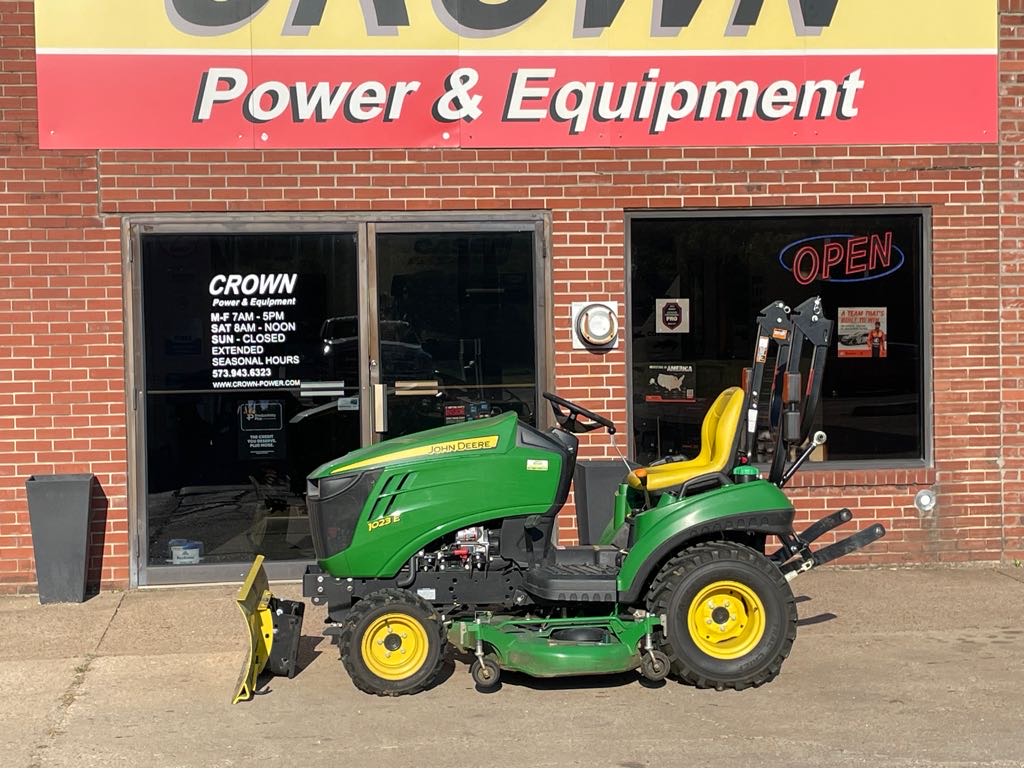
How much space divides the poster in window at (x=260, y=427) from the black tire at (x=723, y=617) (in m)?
3.77

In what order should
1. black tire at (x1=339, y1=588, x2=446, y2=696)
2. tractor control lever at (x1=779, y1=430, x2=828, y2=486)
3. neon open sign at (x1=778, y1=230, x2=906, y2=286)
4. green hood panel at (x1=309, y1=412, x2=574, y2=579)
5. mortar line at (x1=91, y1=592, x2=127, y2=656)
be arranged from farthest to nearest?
neon open sign at (x1=778, y1=230, x2=906, y2=286)
mortar line at (x1=91, y1=592, x2=127, y2=656)
tractor control lever at (x1=779, y1=430, x2=828, y2=486)
green hood panel at (x1=309, y1=412, x2=574, y2=579)
black tire at (x1=339, y1=588, x2=446, y2=696)

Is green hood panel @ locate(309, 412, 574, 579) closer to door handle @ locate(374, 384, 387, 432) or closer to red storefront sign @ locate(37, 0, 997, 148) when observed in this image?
door handle @ locate(374, 384, 387, 432)

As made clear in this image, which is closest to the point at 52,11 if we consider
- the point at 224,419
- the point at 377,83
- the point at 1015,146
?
the point at 377,83

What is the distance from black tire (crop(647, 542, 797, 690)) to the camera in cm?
650

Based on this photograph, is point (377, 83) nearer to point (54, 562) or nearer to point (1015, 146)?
point (54, 562)

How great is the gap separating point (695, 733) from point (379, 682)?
5.31 ft

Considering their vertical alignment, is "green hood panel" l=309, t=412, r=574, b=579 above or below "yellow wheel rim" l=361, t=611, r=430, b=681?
above

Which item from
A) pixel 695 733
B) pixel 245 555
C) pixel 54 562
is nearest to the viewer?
pixel 695 733

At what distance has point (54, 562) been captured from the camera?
8820 millimetres

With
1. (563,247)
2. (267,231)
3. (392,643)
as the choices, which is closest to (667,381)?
(563,247)

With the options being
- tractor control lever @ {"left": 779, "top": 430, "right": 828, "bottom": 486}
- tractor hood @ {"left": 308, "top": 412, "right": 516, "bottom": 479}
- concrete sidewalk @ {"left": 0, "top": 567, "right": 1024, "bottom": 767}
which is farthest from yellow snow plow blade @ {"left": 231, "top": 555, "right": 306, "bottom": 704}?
tractor control lever @ {"left": 779, "top": 430, "right": 828, "bottom": 486}

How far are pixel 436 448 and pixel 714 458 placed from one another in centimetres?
163

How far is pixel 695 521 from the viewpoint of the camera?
6.62 meters

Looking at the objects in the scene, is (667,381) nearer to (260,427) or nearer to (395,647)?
(260,427)
